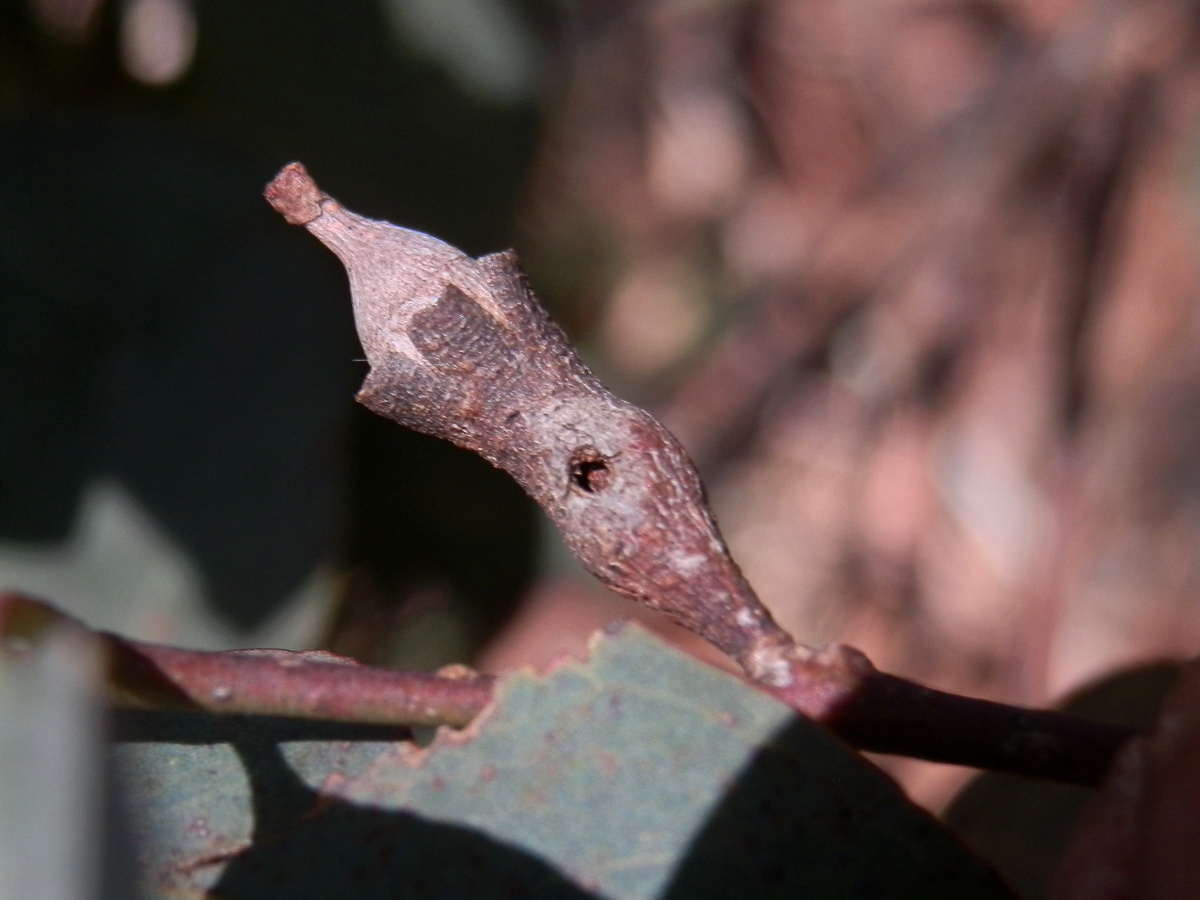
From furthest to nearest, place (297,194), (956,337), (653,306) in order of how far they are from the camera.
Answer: (653,306) → (956,337) → (297,194)

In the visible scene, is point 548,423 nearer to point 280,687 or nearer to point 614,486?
point 614,486

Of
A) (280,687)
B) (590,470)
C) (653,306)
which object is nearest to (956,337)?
(653,306)

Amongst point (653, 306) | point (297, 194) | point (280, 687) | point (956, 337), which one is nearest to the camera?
point (280, 687)

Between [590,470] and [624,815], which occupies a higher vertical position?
[590,470]

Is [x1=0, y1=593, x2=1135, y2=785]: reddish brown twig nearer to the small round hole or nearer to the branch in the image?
the branch

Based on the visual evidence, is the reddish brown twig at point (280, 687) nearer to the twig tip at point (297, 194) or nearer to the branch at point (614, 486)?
the branch at point (614, 486)

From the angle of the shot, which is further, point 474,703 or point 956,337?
point 956,337

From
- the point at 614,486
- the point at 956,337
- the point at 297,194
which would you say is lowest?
the point at 614,486
